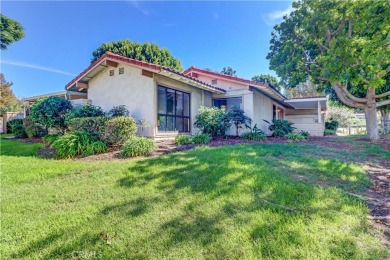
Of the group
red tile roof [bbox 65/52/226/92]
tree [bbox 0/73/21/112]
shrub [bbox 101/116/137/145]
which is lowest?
shrub [bbox 101/116/137/145]

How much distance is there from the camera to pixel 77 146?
22.7ft

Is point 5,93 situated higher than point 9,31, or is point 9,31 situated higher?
point 9,31

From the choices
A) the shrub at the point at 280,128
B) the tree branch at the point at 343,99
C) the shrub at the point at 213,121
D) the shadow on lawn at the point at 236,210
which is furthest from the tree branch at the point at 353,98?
the shadow on lawn at the point at 236,210

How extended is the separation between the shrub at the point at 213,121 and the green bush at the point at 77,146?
4.88 metres

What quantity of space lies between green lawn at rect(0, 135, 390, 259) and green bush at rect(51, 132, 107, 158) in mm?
1336

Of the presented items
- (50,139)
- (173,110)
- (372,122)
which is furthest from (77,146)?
(372,122)

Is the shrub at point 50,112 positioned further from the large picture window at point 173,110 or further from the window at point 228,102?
the window at point 228,102

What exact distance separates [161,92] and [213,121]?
3.01m

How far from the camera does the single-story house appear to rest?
974cm

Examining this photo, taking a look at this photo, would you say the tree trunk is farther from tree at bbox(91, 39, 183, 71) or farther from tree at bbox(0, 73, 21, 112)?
tree at bbox(0, 73, 21, 112)

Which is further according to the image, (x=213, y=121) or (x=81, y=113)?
(x=213, y=121)

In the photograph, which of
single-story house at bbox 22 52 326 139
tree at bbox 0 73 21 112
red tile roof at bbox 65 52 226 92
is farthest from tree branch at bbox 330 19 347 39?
tree at bbox 0 73 21 112

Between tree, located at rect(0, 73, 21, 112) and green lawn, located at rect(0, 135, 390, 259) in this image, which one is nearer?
green lawn, located at rect(0, 135, 390, 259)

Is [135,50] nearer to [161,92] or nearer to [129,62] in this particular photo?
[129,62]
